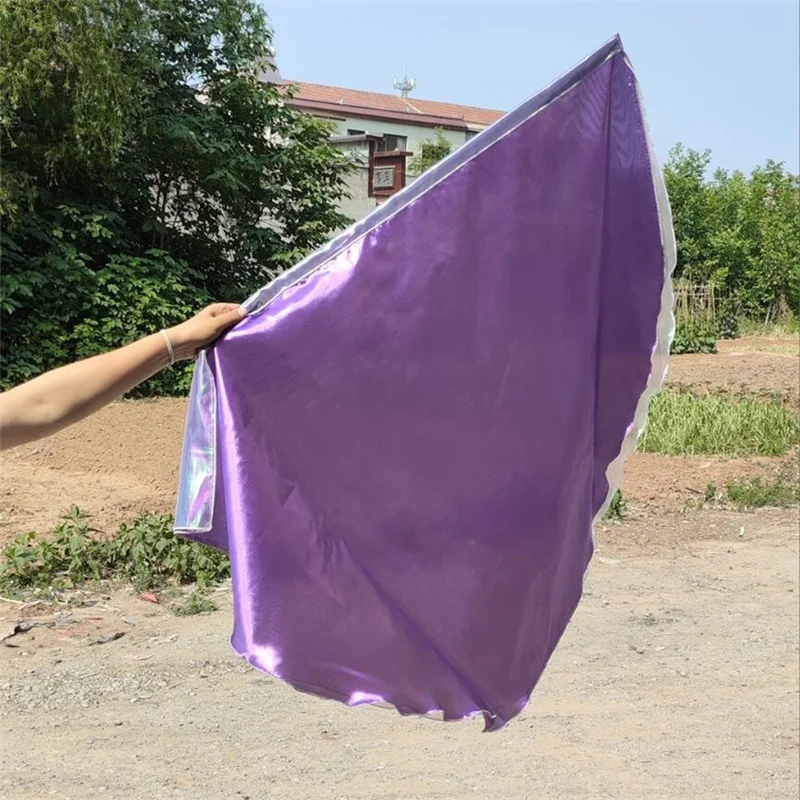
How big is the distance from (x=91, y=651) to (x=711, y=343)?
15.5m

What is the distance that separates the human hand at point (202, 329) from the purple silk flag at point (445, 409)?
0.02 metres

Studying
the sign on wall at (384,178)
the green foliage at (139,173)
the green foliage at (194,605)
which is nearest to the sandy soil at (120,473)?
the green foliage at (194,605)

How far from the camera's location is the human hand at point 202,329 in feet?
5.96

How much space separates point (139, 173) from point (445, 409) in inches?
425

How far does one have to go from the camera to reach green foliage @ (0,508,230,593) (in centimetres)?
520

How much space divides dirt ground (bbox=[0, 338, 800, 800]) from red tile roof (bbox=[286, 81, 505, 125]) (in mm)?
24176

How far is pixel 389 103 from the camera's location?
32.9 meters

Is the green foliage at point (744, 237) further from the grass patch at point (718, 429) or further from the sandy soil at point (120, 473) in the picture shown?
the sandy soil at point (120, 473)

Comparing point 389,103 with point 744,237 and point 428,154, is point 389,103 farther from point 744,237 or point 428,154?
point 744,237

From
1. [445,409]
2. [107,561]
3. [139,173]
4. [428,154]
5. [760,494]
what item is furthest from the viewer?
[428,154]

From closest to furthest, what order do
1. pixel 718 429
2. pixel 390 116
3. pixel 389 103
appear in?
pixel 718 429, pixel 390 116, pixel 389 103

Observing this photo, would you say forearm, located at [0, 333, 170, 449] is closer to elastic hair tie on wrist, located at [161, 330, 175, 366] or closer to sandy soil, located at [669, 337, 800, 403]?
elastic hair tie on wrist, located at [161, 330, 175, 366]

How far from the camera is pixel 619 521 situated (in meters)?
7.00

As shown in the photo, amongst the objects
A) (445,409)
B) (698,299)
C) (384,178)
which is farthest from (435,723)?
(698,299)
